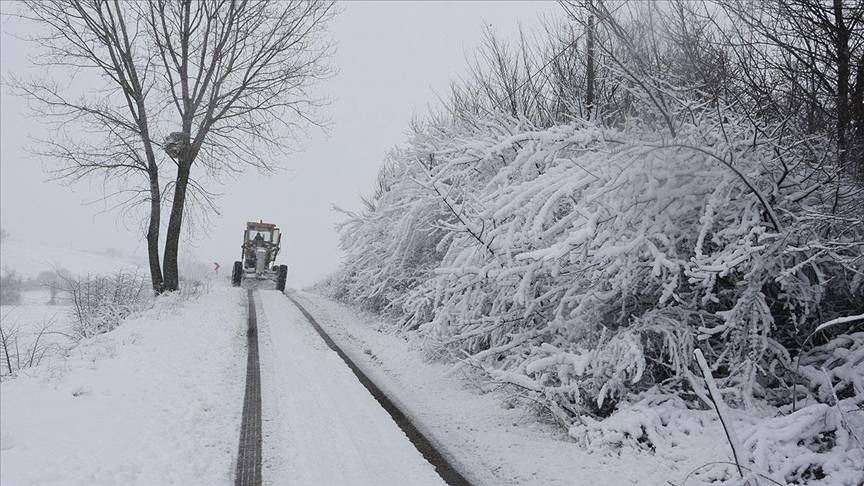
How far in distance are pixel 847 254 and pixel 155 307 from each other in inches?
486

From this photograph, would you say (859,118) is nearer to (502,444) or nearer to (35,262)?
(502,444)

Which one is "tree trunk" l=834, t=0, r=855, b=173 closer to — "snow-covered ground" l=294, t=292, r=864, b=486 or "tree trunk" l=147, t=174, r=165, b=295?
"snow-covered ground" l=294, t=292, r=864, b=486

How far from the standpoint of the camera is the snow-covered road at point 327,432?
164 inches

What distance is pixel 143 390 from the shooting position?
5.84 meters

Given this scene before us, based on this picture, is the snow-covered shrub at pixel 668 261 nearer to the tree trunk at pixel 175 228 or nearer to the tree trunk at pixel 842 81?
the tree trunk at pixel 842 81

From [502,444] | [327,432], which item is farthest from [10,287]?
[502,444]

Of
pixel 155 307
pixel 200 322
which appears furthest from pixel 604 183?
pixel 155 307

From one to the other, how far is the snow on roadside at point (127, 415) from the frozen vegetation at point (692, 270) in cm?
296

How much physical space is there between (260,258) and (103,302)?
9.62m

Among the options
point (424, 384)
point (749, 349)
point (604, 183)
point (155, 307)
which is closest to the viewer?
point (749, 349)

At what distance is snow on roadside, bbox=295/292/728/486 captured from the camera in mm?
4223

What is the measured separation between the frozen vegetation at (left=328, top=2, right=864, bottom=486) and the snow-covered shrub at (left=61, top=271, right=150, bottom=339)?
29.6 feet

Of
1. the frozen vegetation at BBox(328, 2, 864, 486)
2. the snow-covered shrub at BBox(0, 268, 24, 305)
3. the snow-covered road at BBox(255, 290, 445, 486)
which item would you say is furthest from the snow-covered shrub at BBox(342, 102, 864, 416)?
the snow-covered shrub at BBox(0, 268, 24, 305)

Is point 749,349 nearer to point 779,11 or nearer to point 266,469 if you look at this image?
point 779,11
